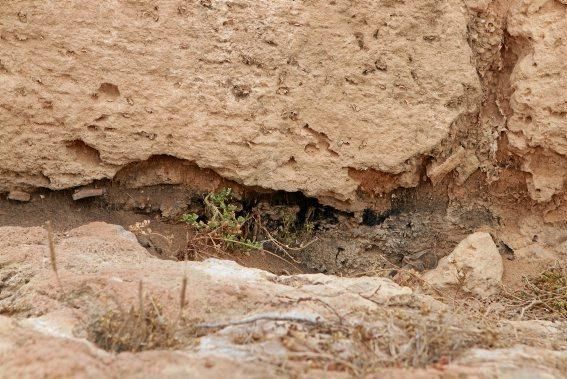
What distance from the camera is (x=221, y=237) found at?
12.0 feet

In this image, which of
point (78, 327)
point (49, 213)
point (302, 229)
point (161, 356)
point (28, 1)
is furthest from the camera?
point (302, 229)

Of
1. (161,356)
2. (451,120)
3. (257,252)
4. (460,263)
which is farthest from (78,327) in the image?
(451,120)

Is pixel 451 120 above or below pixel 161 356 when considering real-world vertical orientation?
above

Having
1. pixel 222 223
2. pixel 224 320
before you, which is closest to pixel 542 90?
pixel 222 223

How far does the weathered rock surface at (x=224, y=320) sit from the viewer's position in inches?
76.4

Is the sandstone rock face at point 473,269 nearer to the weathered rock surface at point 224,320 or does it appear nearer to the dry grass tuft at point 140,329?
the weathered rock surface at point 224,320

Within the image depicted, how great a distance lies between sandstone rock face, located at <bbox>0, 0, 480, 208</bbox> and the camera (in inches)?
139

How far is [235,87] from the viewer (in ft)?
12.1

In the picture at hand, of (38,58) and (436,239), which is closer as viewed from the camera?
(38,58)

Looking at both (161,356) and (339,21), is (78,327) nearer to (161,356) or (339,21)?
(161,356)

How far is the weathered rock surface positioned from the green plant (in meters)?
0.67

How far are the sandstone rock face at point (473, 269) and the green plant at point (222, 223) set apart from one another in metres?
0.99

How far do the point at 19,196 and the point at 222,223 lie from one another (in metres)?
1.09

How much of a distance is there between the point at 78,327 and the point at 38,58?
5.98 feet
